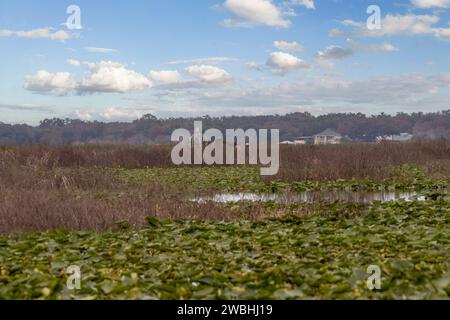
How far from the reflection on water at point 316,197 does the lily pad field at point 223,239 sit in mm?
88

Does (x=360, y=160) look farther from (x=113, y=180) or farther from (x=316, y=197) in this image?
(x=113, y=180)

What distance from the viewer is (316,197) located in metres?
16.9

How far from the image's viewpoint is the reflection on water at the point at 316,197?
1661cm

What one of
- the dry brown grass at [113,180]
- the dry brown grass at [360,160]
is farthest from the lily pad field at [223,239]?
the dry brown grass at [360,160]

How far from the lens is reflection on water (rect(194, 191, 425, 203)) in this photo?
54.5 ft

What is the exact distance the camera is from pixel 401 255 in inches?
291

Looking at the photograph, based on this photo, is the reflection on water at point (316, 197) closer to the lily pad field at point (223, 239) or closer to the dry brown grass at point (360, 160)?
the lily pad field at point (223, 239)

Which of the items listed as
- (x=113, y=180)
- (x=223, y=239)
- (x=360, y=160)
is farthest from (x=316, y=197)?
(x=223, y=239)

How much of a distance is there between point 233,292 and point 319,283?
0.87 m

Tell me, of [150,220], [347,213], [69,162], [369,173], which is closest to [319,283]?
[150,220]

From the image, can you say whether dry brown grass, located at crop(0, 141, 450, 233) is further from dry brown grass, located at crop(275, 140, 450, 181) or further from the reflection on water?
the reflection on water

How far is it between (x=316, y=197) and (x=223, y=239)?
8181 millimetres

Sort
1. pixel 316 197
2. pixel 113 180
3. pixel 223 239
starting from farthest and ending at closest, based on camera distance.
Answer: pixel 113 180 → pixel 316 197 → pixel 223 239

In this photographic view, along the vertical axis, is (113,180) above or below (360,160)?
below
